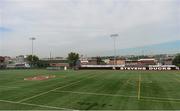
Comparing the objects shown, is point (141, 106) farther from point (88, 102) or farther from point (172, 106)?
point (88, 102)

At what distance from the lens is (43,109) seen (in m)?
16.5

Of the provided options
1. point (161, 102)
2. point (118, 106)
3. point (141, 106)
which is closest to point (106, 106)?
point (118, 106)

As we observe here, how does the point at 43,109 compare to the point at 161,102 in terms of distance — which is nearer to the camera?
the point at 43,109

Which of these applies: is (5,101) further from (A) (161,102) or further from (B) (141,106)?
(A) (161,102)

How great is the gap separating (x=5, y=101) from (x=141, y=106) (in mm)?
11242

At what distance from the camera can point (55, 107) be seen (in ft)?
56.3

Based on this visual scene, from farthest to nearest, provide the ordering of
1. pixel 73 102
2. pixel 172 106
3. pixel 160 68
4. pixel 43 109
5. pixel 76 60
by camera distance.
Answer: pixel 76 60
pixel 160 68
pixel 73 102
pixel 172 106
pixel 43 109

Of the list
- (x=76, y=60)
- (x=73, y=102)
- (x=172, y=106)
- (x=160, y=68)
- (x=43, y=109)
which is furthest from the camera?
(x=76, y=60)

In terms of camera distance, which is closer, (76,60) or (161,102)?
(161,102)

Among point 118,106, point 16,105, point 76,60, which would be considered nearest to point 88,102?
point 118,106

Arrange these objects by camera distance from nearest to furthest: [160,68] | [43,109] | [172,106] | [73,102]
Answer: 1. [43,109]
2. [172,106]
3. [73,102]
4. [160,68]

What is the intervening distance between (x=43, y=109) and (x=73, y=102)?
3.11m

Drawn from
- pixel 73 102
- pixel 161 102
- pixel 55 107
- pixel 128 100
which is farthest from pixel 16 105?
pixel 161 102

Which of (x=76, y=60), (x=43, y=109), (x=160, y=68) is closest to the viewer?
(x=43, y=109)
